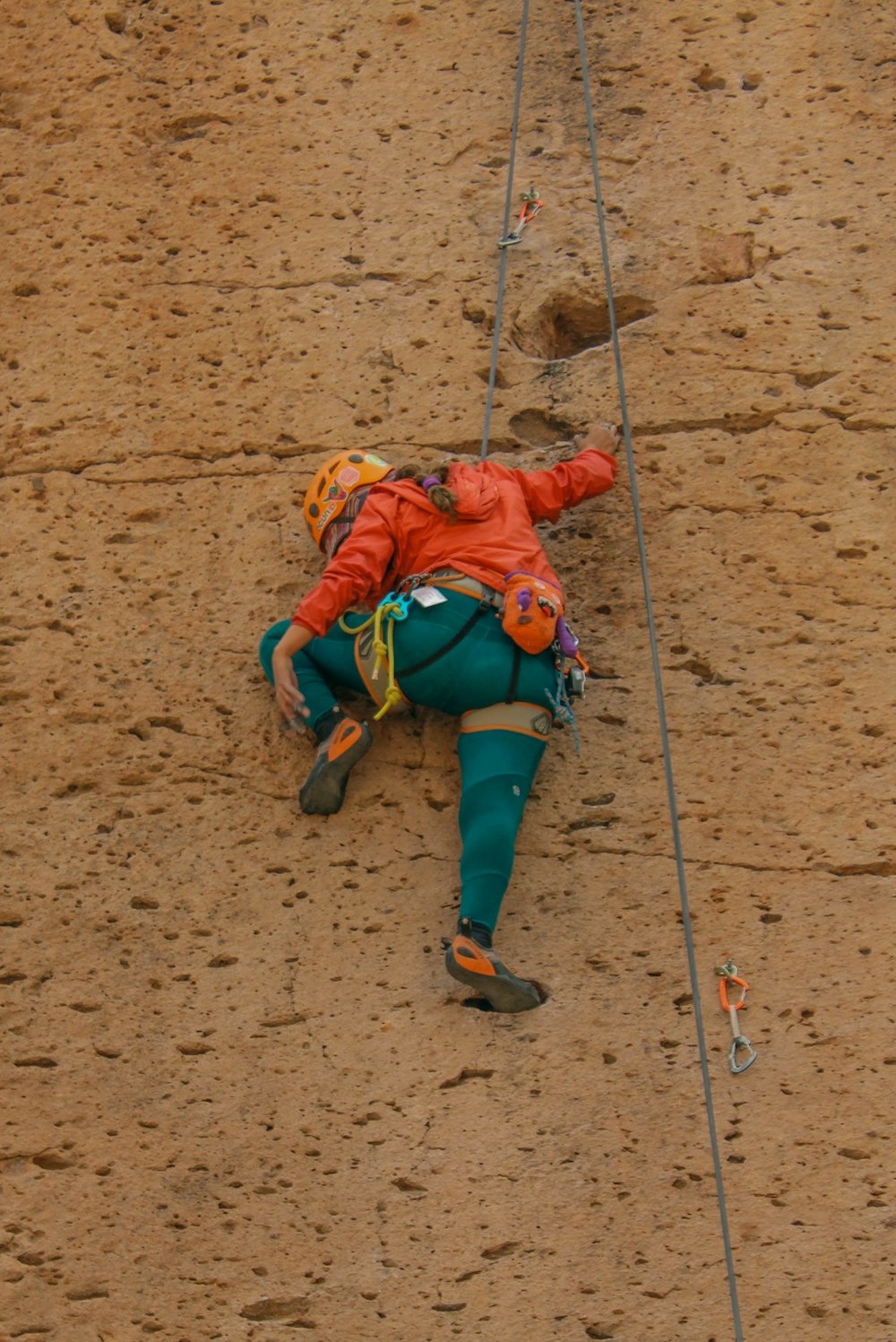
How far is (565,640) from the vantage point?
3.92m

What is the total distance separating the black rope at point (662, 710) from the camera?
3.50 m

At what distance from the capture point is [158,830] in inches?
160

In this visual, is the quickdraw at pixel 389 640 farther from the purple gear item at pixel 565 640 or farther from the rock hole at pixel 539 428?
the rock hole at pixel 539 428

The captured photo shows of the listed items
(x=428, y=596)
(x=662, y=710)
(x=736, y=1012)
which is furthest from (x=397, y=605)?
(x=736, y=1012)

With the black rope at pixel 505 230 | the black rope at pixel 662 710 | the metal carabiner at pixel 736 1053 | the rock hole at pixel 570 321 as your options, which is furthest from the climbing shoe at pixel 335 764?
the rock hole at pixel 570 321

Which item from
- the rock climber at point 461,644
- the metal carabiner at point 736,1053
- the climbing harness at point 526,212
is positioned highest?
the climbing harness at point 526,212

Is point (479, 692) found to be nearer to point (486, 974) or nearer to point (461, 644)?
point (461, 644)

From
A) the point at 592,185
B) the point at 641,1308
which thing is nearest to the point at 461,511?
the point at 592,185

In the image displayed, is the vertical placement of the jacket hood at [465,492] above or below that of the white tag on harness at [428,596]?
above

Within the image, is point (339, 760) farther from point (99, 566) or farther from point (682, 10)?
point (682, 10)

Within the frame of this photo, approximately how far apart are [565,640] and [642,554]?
0.43 meters

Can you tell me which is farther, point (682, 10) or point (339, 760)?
point (682, 10)

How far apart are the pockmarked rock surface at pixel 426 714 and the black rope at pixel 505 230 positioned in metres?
0.05

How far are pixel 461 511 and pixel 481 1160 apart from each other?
146cm
